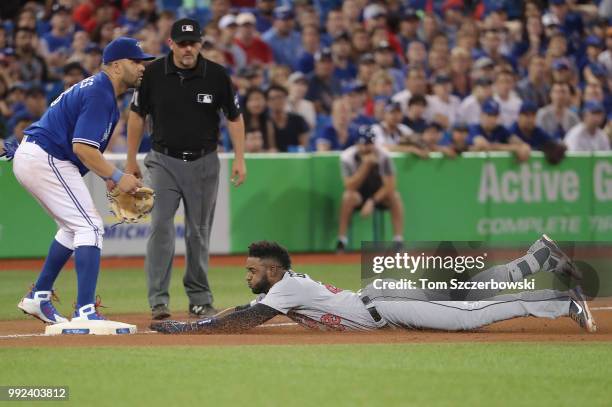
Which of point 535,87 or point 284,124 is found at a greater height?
point 535,87

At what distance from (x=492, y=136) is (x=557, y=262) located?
9.66 metres

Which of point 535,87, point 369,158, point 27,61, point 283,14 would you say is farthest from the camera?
point 535,87

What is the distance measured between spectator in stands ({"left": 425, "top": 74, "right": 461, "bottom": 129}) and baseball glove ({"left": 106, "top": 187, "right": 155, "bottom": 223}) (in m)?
10.1

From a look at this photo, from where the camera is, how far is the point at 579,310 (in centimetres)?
917

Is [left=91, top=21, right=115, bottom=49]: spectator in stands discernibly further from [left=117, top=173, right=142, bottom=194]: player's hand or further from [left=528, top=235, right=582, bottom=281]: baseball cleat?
[left=528, top=235, right=582, bottom=281]: baseball cleat

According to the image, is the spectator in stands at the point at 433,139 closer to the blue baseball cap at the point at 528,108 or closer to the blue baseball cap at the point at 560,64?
the blue baseball cap at the point at 528,108

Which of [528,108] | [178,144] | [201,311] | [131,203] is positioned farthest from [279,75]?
[131,203]

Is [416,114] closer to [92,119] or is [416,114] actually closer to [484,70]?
[484,70]

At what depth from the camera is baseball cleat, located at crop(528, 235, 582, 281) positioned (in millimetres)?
9219

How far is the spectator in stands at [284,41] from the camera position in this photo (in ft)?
67.4

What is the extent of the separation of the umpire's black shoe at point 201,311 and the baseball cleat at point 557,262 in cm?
309

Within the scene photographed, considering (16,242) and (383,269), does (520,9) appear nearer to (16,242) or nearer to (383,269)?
(16,242)

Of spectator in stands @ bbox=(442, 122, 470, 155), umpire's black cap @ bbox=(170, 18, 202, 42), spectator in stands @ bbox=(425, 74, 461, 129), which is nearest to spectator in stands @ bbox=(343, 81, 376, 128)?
spectator in stands @ bbox=(425, 74, 461, 129)

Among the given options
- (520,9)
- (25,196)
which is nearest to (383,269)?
(25,196)
